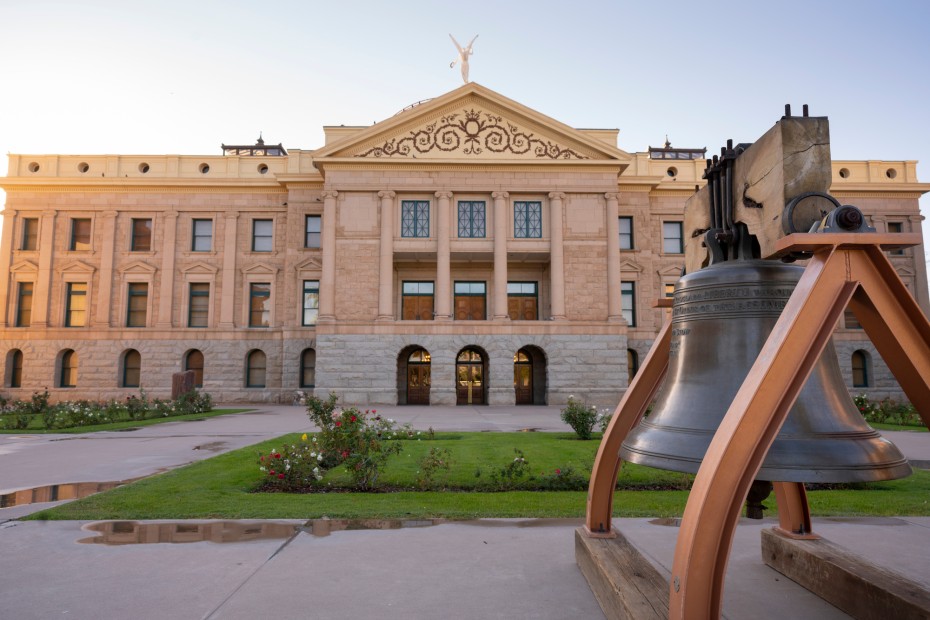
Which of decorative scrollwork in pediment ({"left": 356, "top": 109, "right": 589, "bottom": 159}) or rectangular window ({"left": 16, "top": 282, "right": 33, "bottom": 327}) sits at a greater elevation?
decorative scrollwork in pediment ({"left": 356, "top": 109, "right": 589, "bottom": 159})

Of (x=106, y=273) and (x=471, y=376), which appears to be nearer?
(x=471, y=376)

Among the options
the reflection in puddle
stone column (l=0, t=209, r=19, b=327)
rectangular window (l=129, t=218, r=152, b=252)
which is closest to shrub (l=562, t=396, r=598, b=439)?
the reflection in puddle

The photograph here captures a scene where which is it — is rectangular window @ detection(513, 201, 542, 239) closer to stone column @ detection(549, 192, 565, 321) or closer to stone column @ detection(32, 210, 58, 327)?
stone column @ detection(549, 192, 565, 321)

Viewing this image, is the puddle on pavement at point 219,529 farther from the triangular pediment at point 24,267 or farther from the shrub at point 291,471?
the triangular pediment at point 24,267

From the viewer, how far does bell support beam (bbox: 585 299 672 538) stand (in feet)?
13.8

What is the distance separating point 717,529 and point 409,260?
32.5 metres

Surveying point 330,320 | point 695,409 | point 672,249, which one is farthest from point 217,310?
point 695,409

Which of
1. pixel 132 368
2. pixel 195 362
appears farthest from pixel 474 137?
pixel 132 368

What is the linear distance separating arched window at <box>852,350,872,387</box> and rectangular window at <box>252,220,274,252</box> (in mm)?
37479

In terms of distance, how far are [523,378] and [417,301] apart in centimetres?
782

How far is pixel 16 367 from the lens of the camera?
1390 inches

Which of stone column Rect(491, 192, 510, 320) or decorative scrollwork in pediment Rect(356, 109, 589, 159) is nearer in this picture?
stone column Rect(491, 192, 510, 320)

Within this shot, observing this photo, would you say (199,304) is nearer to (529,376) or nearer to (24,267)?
(24,267)

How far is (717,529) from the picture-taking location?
2430mm
